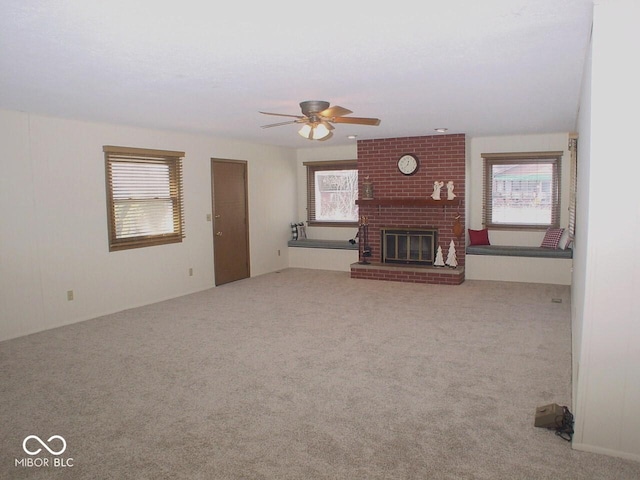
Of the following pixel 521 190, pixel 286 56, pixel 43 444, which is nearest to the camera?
pixel 43 444

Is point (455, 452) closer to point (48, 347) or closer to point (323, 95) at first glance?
point (323, 95)

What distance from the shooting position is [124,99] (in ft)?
14.0

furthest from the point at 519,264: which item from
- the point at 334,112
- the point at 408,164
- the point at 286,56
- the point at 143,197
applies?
the point at 286,56

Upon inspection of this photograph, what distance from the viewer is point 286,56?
301 cm

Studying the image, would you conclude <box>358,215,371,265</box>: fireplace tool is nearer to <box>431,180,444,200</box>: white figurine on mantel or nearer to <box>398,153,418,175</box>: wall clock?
<box>398,153,418,175</box>: wall clock

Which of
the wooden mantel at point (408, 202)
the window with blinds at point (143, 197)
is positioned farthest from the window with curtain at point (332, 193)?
the window with blinds at point (143, 197)

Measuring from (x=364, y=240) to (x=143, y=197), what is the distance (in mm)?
3428

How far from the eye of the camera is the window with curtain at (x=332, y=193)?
877 cm

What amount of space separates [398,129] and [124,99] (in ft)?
11.6

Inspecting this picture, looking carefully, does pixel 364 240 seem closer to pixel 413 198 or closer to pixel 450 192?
pixel 413 198

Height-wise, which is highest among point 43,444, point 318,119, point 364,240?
point 318,119

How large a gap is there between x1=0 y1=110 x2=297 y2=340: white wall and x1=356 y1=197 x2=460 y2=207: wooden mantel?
7.99 feet

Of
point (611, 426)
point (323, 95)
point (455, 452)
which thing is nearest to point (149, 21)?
point (323, 95)

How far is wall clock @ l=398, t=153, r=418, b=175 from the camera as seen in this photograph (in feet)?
24.3
